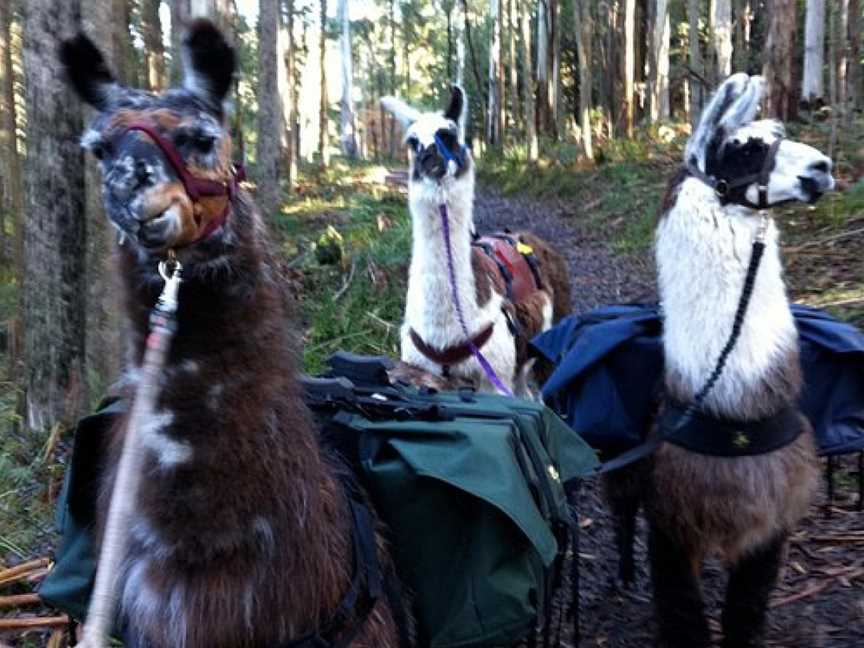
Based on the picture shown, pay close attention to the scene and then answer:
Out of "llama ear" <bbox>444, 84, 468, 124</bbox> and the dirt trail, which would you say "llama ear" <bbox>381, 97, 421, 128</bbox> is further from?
the dirt trail

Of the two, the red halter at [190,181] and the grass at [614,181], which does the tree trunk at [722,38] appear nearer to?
the grass at [614,181]

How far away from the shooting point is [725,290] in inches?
121

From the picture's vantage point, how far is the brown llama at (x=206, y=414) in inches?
72.4

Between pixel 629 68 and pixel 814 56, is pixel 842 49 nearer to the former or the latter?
pixel 814 56

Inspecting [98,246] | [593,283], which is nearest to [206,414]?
[98,246]

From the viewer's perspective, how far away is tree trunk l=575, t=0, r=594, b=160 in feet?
60.3

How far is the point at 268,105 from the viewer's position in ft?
41.6

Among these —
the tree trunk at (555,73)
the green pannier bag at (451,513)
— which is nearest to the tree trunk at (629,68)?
the tree trunk at (555,73)

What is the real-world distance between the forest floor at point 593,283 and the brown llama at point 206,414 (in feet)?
3.04

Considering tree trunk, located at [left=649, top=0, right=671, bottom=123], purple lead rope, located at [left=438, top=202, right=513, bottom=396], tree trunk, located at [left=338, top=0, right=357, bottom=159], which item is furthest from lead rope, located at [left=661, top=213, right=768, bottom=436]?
tree trunk, located at [left=338, top=0, right=357, bottom=159]

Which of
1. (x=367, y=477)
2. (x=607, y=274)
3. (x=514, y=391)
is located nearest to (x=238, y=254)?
(x=367, y=477)

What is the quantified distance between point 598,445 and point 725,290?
863 mm

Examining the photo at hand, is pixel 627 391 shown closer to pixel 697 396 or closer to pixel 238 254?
pixel 697 396

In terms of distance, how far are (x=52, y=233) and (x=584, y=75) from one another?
51.2 ft
